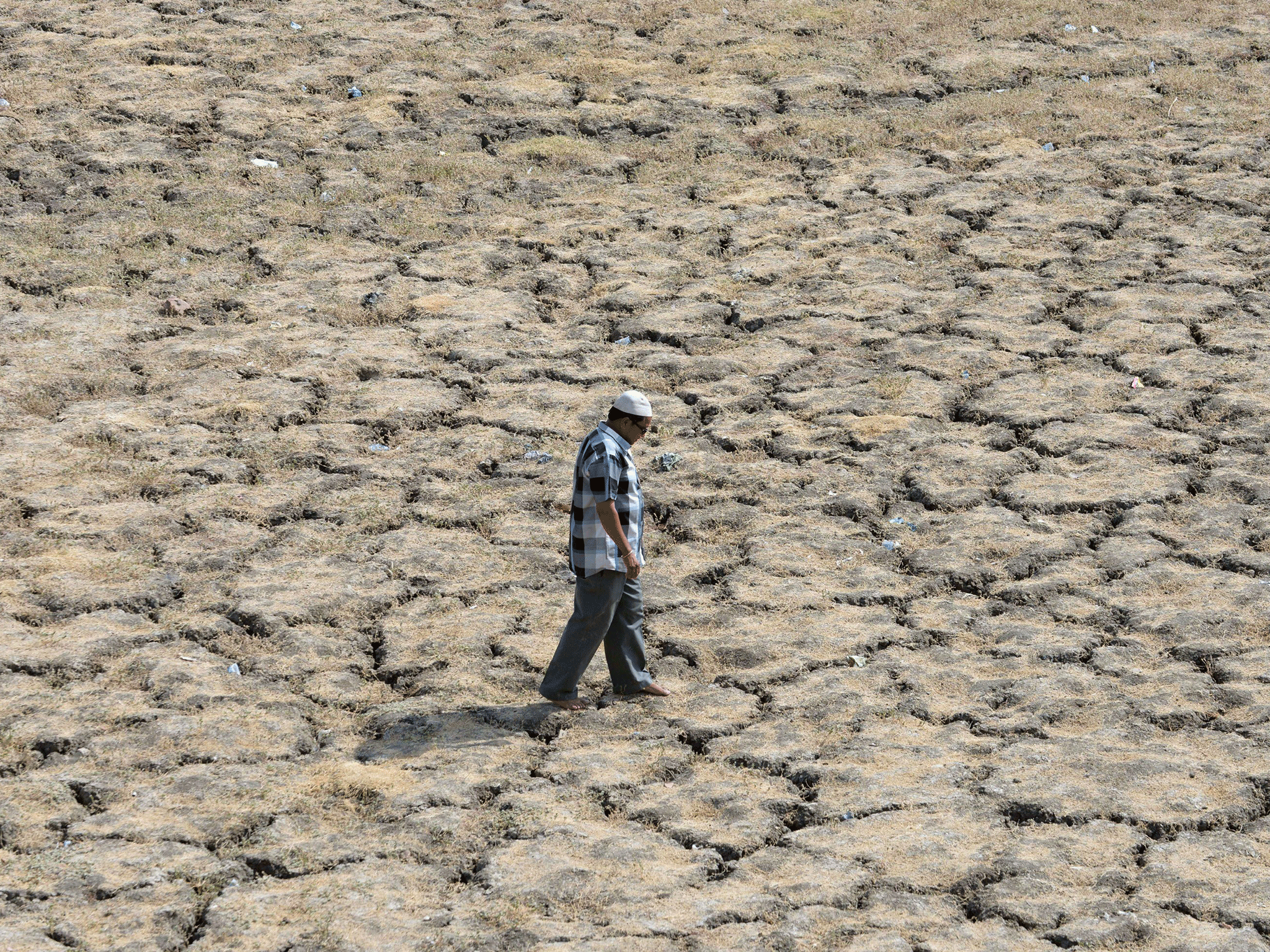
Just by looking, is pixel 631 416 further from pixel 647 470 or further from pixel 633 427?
pixel 647 470

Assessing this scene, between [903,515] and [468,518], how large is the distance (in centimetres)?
189

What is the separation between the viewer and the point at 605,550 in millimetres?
5102

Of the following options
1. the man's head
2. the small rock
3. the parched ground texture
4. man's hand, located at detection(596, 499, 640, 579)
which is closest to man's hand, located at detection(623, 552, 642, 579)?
man's hand, located at detection(596, 499, 640, 579)

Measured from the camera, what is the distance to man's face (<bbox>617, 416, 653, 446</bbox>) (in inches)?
204

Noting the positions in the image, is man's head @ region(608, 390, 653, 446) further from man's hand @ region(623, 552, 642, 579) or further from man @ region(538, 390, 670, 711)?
man's hand @ region(623, 552, 642, 579)

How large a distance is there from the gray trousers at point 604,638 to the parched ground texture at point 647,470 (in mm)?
132

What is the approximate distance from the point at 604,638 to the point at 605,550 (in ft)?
1.16

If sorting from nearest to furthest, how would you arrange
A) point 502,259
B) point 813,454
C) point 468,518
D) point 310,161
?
point 468,518 → point 813,454 → point 502,259 → point 310,161

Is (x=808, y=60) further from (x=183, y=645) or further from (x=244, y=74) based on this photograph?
(x=183, y=645)

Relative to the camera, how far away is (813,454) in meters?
6.97

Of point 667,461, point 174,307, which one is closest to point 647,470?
point 667,461

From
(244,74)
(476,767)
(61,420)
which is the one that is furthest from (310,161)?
(476,767)

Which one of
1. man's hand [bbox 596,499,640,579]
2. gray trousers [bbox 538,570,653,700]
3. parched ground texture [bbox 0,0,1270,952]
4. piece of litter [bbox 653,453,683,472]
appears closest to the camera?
parched ground texture [bbox 0,0,1270,952]

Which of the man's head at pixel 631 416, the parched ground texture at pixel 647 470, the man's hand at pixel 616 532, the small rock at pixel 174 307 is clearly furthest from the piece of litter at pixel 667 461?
the small rock at pixel 174 307
